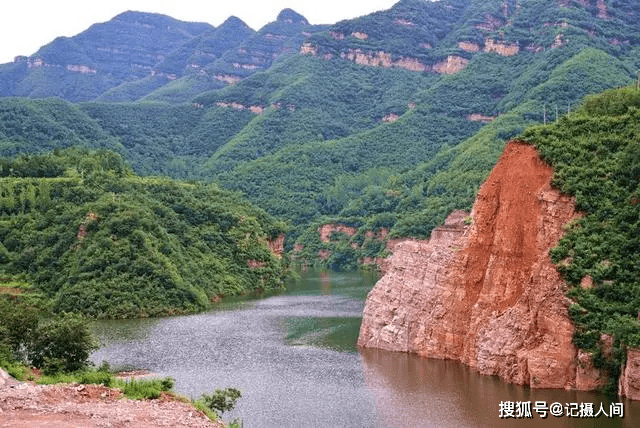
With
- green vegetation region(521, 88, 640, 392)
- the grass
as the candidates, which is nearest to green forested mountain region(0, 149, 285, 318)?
the grass

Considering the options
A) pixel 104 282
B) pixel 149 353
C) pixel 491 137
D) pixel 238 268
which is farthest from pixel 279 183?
pixel 149 353

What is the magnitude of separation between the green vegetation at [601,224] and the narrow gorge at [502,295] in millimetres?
603

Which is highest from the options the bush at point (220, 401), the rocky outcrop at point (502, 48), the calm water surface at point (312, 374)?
the rocky outcrop at point (502, 48)

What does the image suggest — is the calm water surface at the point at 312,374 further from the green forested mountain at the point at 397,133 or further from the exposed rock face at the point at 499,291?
the green forested mountain at the point at 397,133

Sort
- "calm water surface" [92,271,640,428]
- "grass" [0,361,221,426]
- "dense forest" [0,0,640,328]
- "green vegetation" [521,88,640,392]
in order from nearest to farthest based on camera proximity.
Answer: "grass" [0,361,221,426] < "calm water surface" [92,271,640,428] < "green vegetation" [521,88,640,392] < "dense forest" [0,0,640,328]

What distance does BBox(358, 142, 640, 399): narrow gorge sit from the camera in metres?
41.0

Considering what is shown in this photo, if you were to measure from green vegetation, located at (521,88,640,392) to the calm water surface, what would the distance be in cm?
287

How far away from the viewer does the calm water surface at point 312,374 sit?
3888 centimetres

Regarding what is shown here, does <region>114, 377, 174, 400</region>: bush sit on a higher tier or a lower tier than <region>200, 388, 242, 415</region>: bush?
higher

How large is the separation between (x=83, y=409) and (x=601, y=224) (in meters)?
23.7

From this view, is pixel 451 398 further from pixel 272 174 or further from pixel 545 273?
pixel 272 174

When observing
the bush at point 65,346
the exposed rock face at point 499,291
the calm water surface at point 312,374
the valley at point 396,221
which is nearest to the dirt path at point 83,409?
the calm water surface at point 312,374

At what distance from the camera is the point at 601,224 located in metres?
43.1

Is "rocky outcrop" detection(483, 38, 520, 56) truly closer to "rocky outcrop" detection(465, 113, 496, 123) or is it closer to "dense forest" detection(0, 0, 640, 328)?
"dense forest" detection(0, 0, 640, 328)
